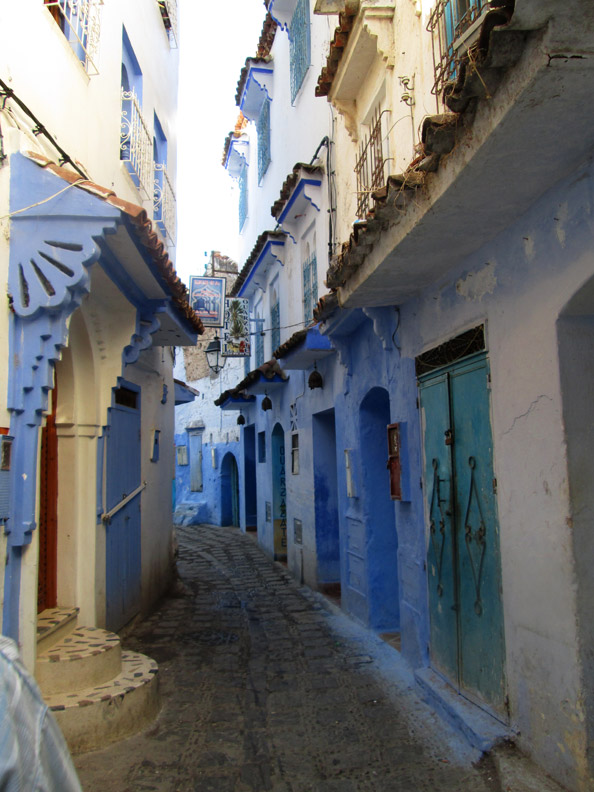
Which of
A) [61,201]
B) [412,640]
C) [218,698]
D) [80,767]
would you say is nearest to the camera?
[80,767]

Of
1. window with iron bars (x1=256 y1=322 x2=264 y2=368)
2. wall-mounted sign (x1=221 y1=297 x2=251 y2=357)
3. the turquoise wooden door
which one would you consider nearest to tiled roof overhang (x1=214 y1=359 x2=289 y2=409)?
window with iron bars (x1=256 y1=322 x2=264 y2=368)

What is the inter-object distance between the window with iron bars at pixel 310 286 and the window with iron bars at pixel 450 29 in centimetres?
544

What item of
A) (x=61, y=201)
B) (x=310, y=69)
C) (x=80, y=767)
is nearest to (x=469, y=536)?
(x=80, y=767)

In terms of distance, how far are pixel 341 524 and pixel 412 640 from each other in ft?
8.67

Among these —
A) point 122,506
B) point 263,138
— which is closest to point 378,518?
point 122,506

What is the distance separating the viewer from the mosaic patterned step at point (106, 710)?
14.1ft

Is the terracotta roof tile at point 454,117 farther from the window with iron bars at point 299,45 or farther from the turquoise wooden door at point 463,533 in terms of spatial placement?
the window with iron bars at point 299,45

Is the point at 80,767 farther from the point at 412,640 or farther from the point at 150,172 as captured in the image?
the point at 150,172

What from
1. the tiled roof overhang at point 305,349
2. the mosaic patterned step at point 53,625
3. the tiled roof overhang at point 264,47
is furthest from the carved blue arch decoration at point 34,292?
the tiled roof overhang at point 264,47

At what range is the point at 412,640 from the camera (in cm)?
590

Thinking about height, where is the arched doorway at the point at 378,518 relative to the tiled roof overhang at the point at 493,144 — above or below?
below

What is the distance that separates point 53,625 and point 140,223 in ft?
10.7

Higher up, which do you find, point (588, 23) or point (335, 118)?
point (335, 118)

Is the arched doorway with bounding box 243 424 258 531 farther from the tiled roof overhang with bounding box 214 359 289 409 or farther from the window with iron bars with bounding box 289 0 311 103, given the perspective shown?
the window with iron bars with bounding box 289 0 311 103
